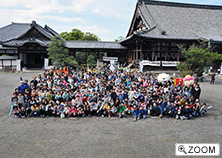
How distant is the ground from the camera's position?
586 centimetres

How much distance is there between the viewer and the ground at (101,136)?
586cm

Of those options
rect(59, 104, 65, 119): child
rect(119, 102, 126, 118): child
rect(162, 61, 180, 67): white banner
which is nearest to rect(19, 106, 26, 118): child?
rect(59, 104, 65, 119): child

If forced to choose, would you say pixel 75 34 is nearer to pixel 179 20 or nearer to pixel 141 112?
pixel 179 20

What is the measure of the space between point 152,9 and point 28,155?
102ft

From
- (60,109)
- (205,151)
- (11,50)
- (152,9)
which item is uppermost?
(152,9)

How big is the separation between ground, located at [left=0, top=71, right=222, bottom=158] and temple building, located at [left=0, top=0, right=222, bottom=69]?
661 inches

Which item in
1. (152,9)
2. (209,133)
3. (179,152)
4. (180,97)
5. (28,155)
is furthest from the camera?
(152,9)

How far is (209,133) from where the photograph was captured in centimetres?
739

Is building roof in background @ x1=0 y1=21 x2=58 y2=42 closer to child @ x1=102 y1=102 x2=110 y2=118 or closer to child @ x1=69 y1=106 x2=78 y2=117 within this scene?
child @ x1=69 y1=106 x2=78 y2=117

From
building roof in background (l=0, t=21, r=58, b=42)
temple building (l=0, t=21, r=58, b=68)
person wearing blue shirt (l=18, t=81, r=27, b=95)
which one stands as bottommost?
person wearing blue shirt (l=18, t=81, r=27, b=95)

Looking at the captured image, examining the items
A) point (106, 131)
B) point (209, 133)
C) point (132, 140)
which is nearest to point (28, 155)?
point (106, 131)

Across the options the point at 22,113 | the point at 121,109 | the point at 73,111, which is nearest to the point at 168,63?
the point at 121,109

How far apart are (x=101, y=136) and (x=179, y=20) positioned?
28.5m

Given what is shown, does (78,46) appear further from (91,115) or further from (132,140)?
(132,140)
